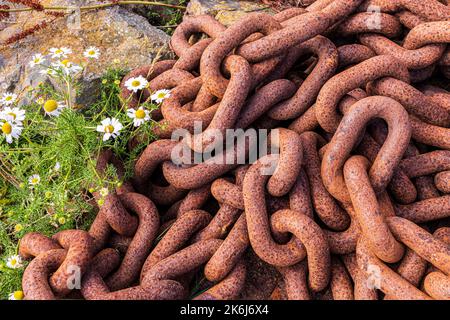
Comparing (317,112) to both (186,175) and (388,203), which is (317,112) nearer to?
(388,203)

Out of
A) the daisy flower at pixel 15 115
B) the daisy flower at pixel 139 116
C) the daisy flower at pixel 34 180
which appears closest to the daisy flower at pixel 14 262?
the daisy flower at pixel 34 180

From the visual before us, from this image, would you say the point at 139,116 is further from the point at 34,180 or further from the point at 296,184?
the point at 296,184

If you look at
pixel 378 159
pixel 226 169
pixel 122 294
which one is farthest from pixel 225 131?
pixel 122 294

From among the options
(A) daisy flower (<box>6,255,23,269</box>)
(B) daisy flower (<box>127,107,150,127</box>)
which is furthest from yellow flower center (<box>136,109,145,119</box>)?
(A) daisy flower (<box>6,255,23,269</box>)

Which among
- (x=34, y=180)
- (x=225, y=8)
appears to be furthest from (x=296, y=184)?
(x=225, y=8)

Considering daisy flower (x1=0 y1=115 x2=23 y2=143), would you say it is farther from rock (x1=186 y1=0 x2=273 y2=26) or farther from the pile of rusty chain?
rock (x1=186 y1=0 x2=273 y2=26)
